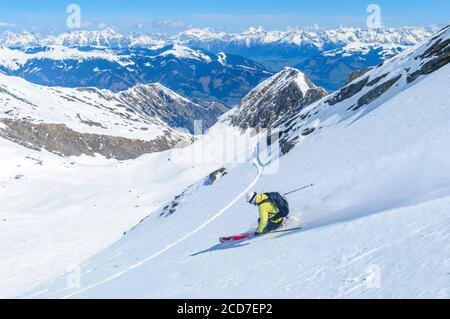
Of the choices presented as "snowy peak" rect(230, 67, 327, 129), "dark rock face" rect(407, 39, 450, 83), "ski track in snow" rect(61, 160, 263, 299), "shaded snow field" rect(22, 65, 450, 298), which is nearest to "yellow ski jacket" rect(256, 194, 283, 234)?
"shaded snow field" rect(22, 65, 450, 298)

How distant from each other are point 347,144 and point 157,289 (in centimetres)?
1903

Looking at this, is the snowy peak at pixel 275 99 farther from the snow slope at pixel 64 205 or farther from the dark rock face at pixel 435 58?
the dark rock face at pixel 435 58

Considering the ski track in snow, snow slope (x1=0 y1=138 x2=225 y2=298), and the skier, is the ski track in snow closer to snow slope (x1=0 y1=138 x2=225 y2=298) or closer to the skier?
the skier

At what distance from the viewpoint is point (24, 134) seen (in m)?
150

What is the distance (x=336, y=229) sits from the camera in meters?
14.0

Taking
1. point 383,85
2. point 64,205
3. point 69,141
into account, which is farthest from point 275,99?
point 383,85

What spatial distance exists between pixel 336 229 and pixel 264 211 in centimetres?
330

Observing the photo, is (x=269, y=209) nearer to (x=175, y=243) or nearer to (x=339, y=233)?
(x=339, y=233)

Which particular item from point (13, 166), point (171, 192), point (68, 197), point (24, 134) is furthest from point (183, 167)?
point (24, 134)

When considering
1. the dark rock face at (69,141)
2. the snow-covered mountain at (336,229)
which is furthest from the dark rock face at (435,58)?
the dark rock face at (69,141)

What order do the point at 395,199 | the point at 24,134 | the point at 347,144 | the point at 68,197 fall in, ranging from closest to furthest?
the point at 395,199
the point at 347,144
the point at 68,197
the point at 24,134

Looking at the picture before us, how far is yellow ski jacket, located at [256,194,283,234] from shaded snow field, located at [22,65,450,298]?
518 mm
